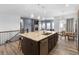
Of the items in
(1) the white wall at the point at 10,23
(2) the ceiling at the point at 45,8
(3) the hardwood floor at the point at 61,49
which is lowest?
(3) the hardwood floor at the point at 61,49

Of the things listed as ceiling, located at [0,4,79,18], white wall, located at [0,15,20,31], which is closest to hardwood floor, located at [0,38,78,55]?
ceiling, located at [0,4,79,18]

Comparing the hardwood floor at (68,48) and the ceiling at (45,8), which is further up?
the ceiling at (45,8)

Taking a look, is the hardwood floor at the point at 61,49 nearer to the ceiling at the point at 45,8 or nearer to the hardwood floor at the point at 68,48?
the hardwood floor at the point at 68,48

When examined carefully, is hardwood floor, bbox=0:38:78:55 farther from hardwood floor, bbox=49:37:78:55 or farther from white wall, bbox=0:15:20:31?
white wall, bbox=0:15:20:31

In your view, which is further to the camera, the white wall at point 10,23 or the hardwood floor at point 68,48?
the white wall at point 10,23

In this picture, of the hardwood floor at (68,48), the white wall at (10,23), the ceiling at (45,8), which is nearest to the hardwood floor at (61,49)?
the hardwood floor at (68,48)

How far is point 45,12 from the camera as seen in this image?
3.17 m

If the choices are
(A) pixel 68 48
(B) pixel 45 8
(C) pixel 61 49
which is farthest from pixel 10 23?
(A) pixel 68 48

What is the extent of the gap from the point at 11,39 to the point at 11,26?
1.61 metres

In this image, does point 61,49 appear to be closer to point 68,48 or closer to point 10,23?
point 68,48

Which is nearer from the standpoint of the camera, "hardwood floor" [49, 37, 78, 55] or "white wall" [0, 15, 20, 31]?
"hardwood floor" [49, 37, 78, 55]

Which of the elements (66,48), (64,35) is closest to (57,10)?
(64,35)
